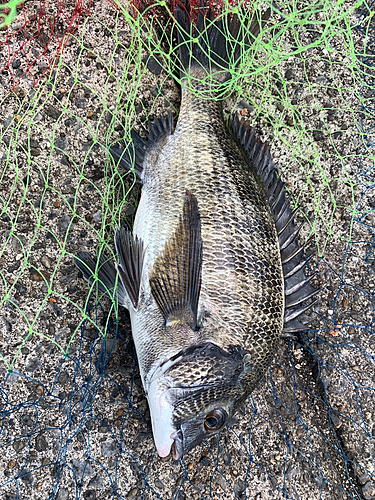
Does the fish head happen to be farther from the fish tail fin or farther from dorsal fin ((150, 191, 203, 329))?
the fish tail fin

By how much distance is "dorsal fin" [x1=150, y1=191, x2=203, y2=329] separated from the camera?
1827 mm

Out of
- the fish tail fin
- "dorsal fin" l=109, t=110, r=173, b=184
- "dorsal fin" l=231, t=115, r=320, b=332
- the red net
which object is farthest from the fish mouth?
the red net

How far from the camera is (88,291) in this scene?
7.18ft

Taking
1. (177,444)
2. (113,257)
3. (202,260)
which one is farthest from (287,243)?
(177,444)

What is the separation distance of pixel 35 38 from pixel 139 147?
888 mm

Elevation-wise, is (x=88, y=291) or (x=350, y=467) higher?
(x=88, y=291)

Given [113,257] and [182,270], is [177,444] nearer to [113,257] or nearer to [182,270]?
[182,270]

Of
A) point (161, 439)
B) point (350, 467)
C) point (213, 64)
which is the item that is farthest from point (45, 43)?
point (350, 467)

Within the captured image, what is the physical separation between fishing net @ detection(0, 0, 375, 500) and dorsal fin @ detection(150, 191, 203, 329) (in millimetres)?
356

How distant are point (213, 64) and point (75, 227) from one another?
1.21 metres

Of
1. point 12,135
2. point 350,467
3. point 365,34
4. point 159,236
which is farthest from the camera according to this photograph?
point 365,34

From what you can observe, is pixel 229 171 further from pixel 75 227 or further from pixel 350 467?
pixel 350 467

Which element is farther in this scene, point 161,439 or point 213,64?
point 213,64

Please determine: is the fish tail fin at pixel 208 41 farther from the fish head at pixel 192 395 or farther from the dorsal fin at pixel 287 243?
the fish head at pixel 192 395
